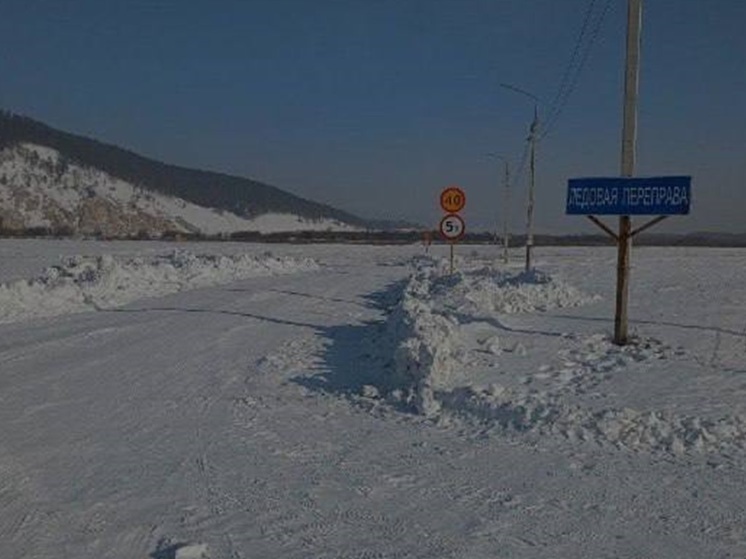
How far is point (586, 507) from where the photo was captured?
6.33 metres

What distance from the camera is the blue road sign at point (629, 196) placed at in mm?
11734

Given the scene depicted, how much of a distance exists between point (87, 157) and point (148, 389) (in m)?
203

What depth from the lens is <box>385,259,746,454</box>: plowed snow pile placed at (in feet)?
26.3

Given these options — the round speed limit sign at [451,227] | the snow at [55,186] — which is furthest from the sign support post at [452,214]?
the snow at [55,186]

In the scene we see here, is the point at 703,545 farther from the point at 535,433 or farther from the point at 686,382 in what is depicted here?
the point at 686,382

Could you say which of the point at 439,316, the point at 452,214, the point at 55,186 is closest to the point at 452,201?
the point at 452,214

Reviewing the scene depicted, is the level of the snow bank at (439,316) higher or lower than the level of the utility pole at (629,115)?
lower

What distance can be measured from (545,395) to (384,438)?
215cm

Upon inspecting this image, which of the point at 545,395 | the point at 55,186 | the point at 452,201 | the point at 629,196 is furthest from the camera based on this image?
the point at 55,186

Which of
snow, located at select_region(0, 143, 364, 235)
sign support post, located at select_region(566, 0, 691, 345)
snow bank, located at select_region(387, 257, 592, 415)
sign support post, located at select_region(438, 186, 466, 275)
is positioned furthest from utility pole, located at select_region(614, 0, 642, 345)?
snow, located at select_region(0, 143, 364, 235)

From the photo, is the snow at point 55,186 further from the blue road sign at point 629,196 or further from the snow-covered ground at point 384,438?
the blue road sign at point 629,196

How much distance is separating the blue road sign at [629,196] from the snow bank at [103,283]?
42.4ft

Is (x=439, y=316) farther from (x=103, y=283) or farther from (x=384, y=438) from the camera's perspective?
(x=103, y=283)

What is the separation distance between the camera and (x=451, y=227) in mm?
21297
